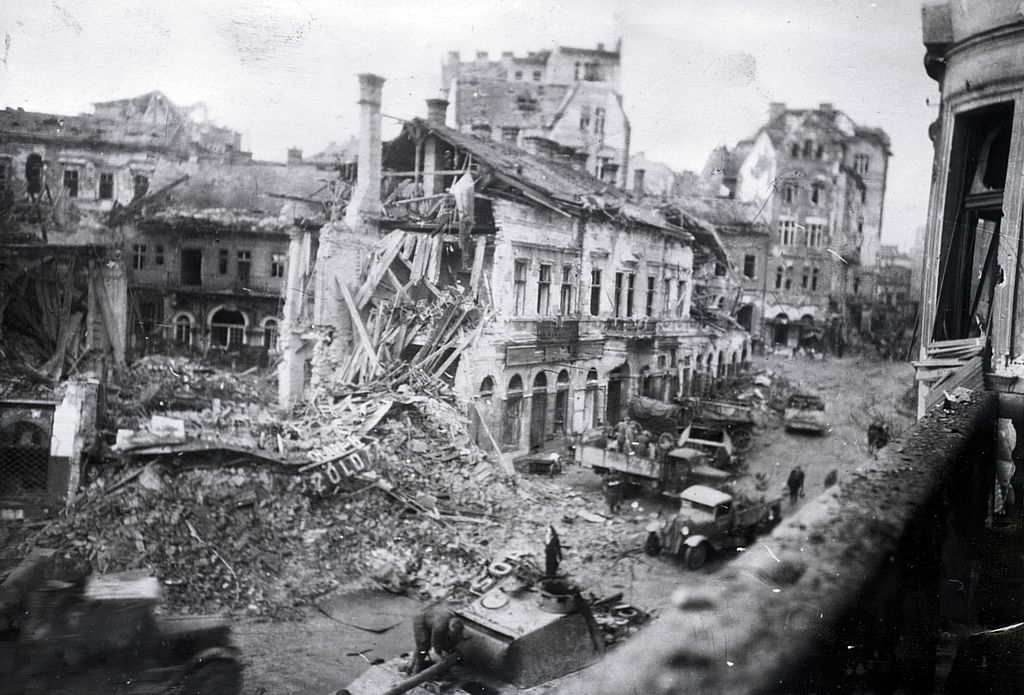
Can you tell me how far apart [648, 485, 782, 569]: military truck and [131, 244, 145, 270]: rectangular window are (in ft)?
12.2

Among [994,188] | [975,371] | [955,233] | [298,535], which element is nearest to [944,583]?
[975,371]

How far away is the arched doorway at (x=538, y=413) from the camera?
4.12 m

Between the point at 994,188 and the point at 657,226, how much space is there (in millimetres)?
2029

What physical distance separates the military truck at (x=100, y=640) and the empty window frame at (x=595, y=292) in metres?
2.74

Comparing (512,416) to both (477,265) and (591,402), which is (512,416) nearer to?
(591,402)

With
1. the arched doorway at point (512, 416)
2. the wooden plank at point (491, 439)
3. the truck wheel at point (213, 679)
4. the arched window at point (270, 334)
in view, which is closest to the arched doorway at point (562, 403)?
the arched doorway at point (512, 416)

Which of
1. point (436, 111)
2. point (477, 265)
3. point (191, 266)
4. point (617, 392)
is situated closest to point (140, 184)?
point (191, 266)

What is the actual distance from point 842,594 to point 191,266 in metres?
4.10

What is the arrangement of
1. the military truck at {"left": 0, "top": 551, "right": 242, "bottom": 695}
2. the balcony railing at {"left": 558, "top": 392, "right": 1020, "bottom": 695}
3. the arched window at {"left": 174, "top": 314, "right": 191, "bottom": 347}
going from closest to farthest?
1. the balcony railing at {"left": 558, "top": 392, "right": 1020, "bottom": 695}
2. the military truck at {"left": 0, "top": 551, "right": 242, "bottom": 695}
3. the arched window at {"left": 174, "top": 314, "right": 191, "bottom": 347}

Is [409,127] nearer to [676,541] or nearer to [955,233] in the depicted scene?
[676,541]

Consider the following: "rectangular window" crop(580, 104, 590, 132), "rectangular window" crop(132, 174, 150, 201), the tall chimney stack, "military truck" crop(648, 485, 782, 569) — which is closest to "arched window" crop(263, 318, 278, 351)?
the tall chimney stack

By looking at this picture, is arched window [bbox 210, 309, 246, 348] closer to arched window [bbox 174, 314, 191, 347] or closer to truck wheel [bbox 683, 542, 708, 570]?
arched window [bbox 174, 314, 191, 347]

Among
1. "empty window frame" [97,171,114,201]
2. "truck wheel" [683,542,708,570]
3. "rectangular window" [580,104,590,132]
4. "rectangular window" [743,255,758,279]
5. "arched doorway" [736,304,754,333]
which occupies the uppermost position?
"rectangular window" [580,104,590,132]

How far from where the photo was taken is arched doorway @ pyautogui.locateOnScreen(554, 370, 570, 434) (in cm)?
412
